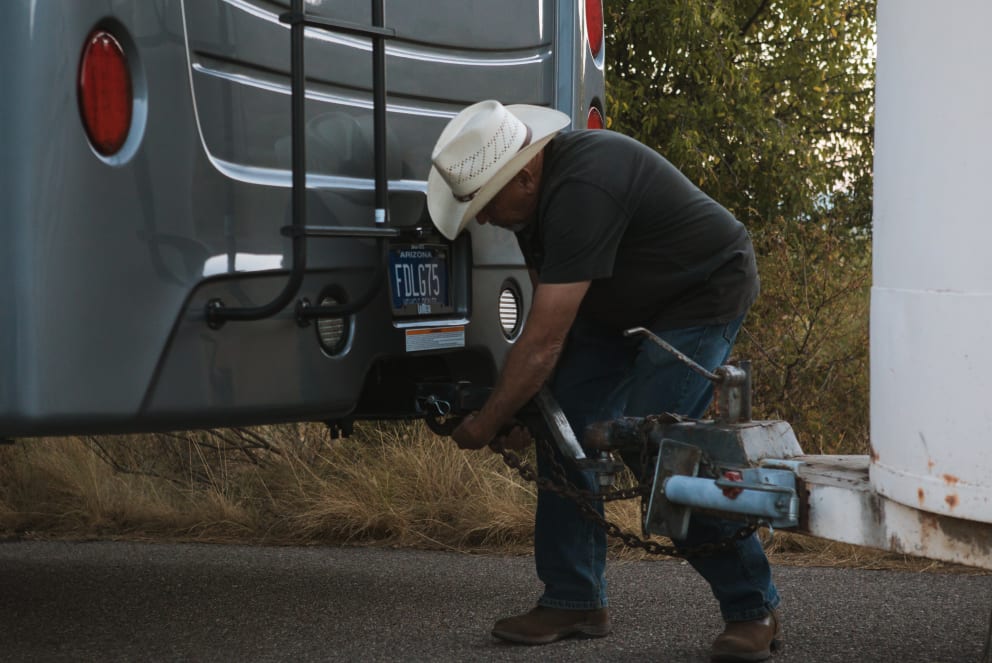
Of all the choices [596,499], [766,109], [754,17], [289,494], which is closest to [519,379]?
[596,499]

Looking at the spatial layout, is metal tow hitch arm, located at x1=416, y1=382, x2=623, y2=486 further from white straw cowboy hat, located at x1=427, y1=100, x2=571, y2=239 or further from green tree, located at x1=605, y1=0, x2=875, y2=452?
green tree, located at x1=605, y1=0, x2=875, y2=452

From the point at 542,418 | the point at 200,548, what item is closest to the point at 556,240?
the point at 542,418

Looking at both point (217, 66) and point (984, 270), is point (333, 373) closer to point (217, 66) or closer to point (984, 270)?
point (217, 66)

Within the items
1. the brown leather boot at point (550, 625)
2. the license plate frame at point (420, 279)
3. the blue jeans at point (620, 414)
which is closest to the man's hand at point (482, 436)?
the blue jeans at point (620, 414)

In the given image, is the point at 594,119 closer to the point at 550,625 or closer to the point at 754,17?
the point at 550,625

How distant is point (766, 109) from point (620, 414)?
6487 millimetres

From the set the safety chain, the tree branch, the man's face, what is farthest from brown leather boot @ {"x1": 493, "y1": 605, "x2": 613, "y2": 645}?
the tree branch

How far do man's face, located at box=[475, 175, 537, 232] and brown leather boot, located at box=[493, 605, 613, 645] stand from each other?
45.0 inches

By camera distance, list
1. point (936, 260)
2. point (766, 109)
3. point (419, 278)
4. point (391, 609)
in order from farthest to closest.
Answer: point (766, 109)
point (391, 609)
point (419, 278)
point (936, 260)

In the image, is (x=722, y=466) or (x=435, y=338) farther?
Result: (x=435, y=338)

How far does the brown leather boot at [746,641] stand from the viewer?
144 inches

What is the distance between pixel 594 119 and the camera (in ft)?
15.7

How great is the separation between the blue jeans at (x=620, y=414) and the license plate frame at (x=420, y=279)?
1.38 ft

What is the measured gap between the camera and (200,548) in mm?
5777
